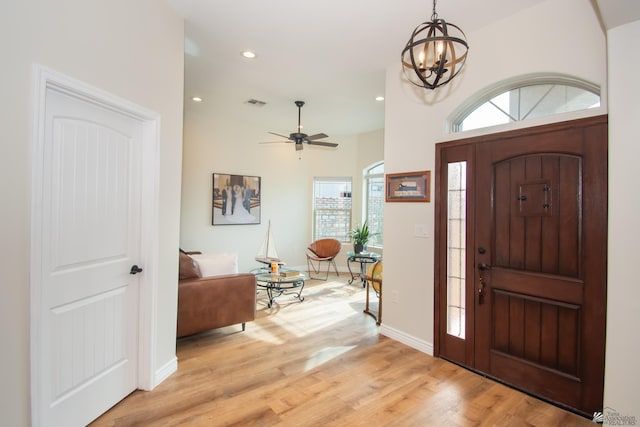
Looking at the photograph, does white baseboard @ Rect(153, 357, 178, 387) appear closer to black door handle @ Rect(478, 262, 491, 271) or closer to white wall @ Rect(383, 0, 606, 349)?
white wall @ Rect(383, 0, 606, 349)

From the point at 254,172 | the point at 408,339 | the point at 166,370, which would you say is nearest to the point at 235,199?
the point at 254,172

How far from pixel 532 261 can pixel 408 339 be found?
4.92 ft

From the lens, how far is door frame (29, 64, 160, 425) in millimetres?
1612

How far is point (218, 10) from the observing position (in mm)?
2656

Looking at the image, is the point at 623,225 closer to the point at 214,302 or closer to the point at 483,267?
the point at 483,267

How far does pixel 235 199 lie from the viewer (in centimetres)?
634

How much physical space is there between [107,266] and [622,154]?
10.9 ft

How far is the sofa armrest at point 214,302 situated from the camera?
3.17m

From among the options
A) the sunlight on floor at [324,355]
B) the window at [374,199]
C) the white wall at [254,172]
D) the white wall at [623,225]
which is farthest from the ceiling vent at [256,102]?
the white wall at [623,225]

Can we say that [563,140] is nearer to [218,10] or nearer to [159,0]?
[218,10]

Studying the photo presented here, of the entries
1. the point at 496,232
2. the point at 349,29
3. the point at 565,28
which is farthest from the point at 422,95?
the point at 496,232

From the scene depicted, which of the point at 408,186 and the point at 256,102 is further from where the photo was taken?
the point at 256,102

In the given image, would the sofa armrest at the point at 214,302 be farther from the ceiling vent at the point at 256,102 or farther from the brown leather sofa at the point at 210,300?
the ceiling vent at the point at 256,102

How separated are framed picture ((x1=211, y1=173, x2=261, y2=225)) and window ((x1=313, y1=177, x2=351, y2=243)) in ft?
4.88
